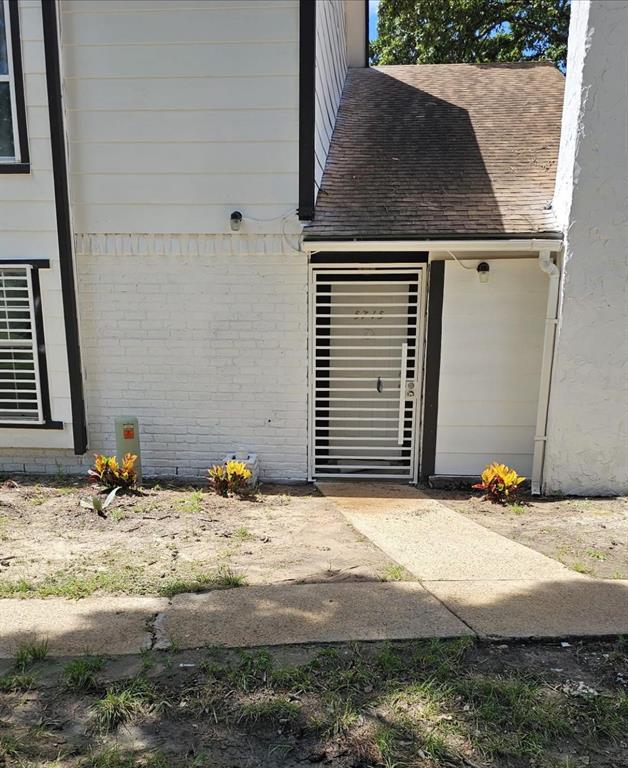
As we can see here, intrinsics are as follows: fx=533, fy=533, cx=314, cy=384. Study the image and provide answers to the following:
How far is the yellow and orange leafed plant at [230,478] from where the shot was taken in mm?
5555

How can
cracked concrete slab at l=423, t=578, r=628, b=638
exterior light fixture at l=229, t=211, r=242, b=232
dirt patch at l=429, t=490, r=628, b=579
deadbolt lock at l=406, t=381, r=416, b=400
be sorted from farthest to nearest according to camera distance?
deadbolt lock at l=406, t=381, r=416, b=400, exterior light fixture at l=229, t=211, r=242, b=232, dirt patch at l=429, t=490, r=628, b=579, cracked concrete slab at l=423, t=578, r=628, b=638

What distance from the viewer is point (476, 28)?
15.1m

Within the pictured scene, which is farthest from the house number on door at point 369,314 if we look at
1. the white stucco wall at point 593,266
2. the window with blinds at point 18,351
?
the window with blinds at point 18,351

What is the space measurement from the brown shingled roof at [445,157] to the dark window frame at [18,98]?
10.3ft

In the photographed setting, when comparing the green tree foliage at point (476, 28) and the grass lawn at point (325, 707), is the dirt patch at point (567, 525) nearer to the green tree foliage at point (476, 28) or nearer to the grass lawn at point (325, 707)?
the grass lawn at point (325, 707)

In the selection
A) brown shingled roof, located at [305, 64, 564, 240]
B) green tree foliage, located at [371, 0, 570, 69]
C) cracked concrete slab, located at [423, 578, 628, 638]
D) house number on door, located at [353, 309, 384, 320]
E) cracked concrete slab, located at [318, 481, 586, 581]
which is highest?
green tree foliage, located at [371, 0, 570, 69]

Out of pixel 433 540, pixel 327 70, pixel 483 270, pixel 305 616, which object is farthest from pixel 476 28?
pixel 305 616

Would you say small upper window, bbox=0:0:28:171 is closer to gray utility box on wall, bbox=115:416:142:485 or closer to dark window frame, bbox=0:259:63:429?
dark window frame, bbox=0:259:63:429

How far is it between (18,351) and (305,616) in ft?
15.5

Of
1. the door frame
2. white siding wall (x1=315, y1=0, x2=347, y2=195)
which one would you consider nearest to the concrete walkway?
the door frame

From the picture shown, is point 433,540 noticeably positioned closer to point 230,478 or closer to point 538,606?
point 538,606

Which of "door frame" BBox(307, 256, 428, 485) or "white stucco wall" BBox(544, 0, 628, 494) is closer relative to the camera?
"white stucco wall" BBox(544, 0, 628, 494)

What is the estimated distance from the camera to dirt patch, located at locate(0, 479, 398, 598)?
361 centimetres

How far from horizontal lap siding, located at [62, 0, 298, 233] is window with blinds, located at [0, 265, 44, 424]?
3.07 ft
